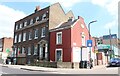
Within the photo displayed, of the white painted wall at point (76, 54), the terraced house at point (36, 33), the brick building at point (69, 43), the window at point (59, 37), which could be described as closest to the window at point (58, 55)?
the brick building at point (69, 43)

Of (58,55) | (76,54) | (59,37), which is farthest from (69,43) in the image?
(58,55)

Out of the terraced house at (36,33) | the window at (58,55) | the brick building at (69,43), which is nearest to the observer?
the brick building at (69,43)

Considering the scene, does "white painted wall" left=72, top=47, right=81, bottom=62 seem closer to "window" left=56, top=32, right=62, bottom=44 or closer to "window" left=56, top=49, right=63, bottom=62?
"window" left=56, top=49, right=63, bottom=62

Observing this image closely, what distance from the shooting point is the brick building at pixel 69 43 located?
31.0 m

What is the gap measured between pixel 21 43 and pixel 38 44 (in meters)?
7.42

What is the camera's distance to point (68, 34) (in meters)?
31.3

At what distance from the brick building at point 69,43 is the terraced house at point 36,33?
179 cm

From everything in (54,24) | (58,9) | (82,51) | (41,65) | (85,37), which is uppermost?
(58,9)

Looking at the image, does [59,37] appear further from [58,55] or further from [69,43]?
[58,55]

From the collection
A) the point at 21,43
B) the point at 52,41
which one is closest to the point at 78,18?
the point at 52,41

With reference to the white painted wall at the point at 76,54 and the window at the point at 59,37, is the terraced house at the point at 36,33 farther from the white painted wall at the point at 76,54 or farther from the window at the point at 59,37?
the white painted wall at the point at 76,54

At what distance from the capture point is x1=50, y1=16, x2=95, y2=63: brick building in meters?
31.0

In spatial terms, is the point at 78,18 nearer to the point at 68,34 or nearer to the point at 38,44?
the point at 68,34

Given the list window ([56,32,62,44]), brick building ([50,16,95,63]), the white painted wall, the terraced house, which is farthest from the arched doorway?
the white painted wall
